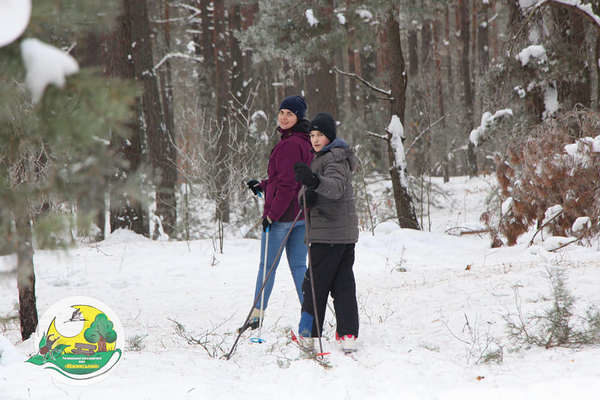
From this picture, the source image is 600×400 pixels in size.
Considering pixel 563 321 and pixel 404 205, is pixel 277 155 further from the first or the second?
pixel 404 205

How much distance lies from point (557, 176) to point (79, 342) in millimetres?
6314

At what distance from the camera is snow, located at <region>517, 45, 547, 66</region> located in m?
8.34

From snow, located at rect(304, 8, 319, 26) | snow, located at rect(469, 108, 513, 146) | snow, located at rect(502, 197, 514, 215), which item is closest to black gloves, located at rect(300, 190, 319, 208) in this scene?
snow, located at rect(502, 197, 514, 215)

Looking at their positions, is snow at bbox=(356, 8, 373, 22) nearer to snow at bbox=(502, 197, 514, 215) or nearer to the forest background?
the forest background

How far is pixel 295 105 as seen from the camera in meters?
4.29

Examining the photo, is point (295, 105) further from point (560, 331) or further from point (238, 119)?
point (238, 119)

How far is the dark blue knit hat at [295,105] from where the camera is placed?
4.28 m

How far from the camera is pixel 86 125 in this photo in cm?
187

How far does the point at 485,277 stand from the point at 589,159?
2275 mm

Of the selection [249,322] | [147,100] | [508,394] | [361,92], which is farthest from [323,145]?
[361,92]

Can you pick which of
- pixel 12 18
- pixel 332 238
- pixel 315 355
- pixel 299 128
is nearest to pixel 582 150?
pixel 299 128

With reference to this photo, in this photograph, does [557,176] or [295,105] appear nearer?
[295,105]

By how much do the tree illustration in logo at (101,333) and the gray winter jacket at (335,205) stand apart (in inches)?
58.5

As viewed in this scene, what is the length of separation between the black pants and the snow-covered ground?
243 millimetres
